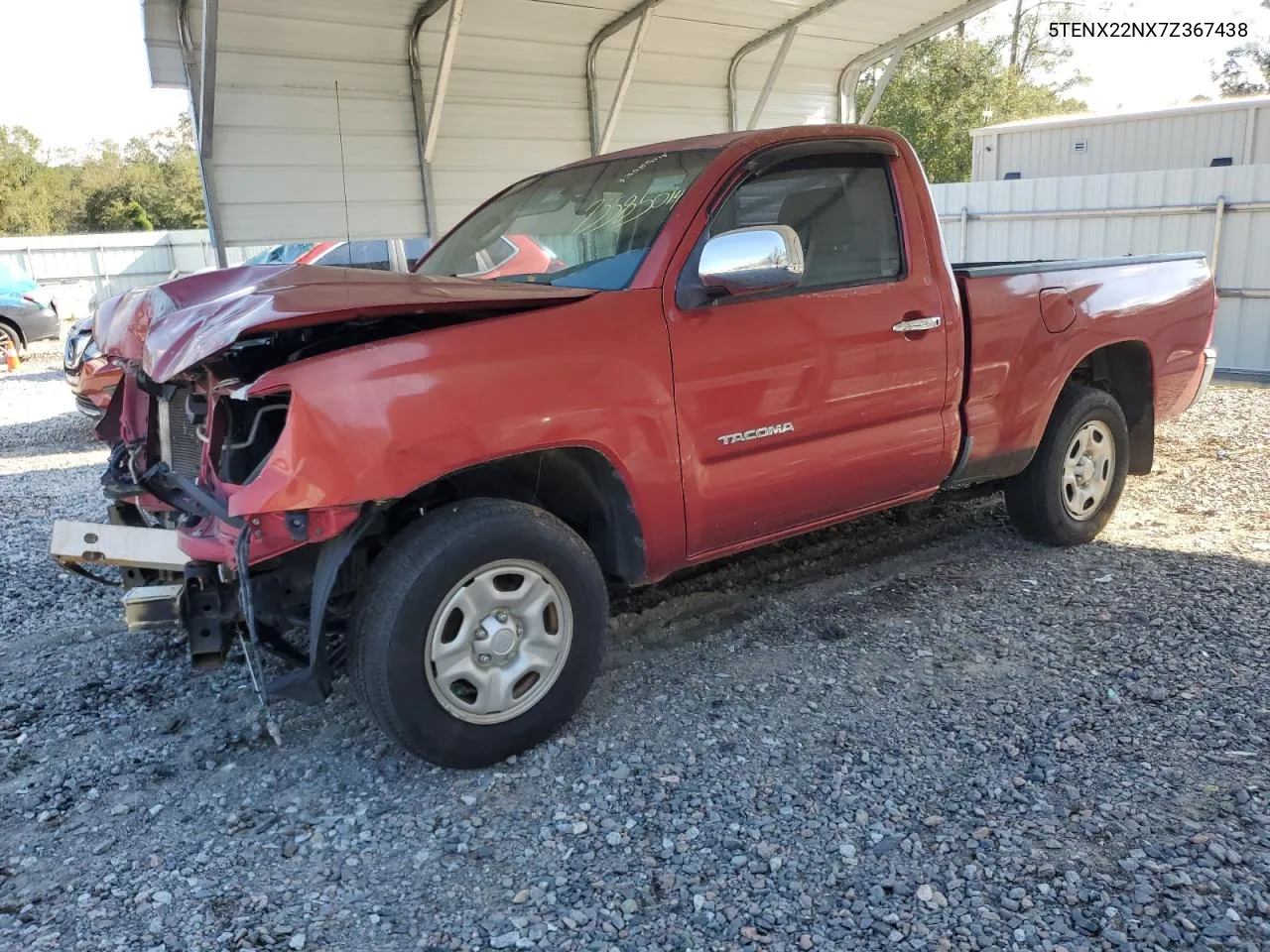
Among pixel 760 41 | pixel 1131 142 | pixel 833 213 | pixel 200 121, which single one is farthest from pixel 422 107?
pixel 1131 142

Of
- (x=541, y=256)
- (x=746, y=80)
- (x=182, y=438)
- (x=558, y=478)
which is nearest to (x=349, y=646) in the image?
(x=558, y=478)

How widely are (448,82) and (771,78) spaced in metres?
4.11

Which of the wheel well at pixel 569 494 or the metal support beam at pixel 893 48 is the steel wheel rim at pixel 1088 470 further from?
the metal support beam at pixel 893 48

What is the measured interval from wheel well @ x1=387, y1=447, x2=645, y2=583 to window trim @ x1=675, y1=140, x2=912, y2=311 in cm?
69

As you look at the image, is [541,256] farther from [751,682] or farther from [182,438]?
[751,682]

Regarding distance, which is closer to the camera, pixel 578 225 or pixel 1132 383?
pixel 578 225

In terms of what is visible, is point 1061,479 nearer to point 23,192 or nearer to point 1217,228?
point 1217,228

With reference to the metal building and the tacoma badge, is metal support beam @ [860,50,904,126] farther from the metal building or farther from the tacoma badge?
the tacoma badge

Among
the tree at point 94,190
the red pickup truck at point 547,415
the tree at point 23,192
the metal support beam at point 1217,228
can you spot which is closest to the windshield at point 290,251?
the red pickup truck at point 547,415

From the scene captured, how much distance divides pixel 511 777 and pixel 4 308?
15388 millimetres

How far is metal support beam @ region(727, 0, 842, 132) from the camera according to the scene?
1123 cm

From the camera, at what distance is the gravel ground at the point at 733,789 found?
2.52 meters

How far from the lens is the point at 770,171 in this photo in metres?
3.87

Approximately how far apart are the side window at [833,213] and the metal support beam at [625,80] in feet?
24.1
